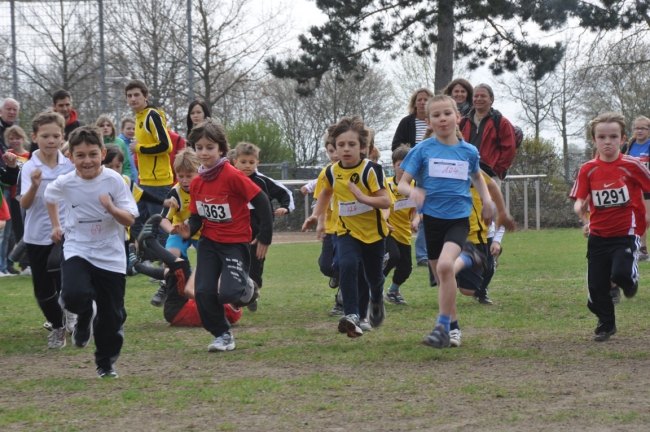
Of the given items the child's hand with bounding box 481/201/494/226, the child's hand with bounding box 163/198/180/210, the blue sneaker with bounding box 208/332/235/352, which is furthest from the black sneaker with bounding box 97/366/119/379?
the child's hand with bounding box 481/201/494/226

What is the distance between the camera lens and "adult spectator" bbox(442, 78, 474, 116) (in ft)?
30.3

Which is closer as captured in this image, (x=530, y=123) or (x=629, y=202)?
(x=629, y=202)

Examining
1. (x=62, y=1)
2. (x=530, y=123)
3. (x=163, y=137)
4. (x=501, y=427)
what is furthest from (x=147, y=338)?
(x=530, y=123)

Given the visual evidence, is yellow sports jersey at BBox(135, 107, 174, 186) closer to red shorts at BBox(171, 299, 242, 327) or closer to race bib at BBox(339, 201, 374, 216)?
red shorts at BBox(171, 299, 242, 327)

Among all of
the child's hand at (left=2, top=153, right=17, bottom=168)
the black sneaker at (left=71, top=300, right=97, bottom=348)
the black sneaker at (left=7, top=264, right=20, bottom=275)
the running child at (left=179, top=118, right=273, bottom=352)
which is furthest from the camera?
the black sneaker at (left=7, top=264, right=20, bottom=275)

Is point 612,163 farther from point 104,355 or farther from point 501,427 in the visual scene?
point 104,355

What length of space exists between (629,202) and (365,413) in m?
3.29

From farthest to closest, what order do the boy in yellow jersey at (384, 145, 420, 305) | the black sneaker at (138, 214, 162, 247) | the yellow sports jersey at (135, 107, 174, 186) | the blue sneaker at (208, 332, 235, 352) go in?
the yellow sports jersey at (135, 107, 174, 186)
the boy in yellow jersey at (384, 145, 420, 305)
the black sneaker at (138, 214, 162, 247)
the blue sneaker at (208, 332, 235, 352)

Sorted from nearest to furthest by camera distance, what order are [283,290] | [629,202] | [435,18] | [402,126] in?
[629,202], [402,126], [283,290], [435,18]

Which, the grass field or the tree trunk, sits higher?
the tree trunk

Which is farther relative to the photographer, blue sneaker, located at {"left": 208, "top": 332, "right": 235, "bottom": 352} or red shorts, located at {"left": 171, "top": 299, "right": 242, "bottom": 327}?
red shorts, located at {"left": 171, "top": 299, "right": 242, "bottom": 327}

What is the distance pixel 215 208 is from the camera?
651 cm

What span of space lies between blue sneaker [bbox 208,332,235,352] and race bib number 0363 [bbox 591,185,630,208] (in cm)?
290

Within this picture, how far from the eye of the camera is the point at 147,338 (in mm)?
7074
